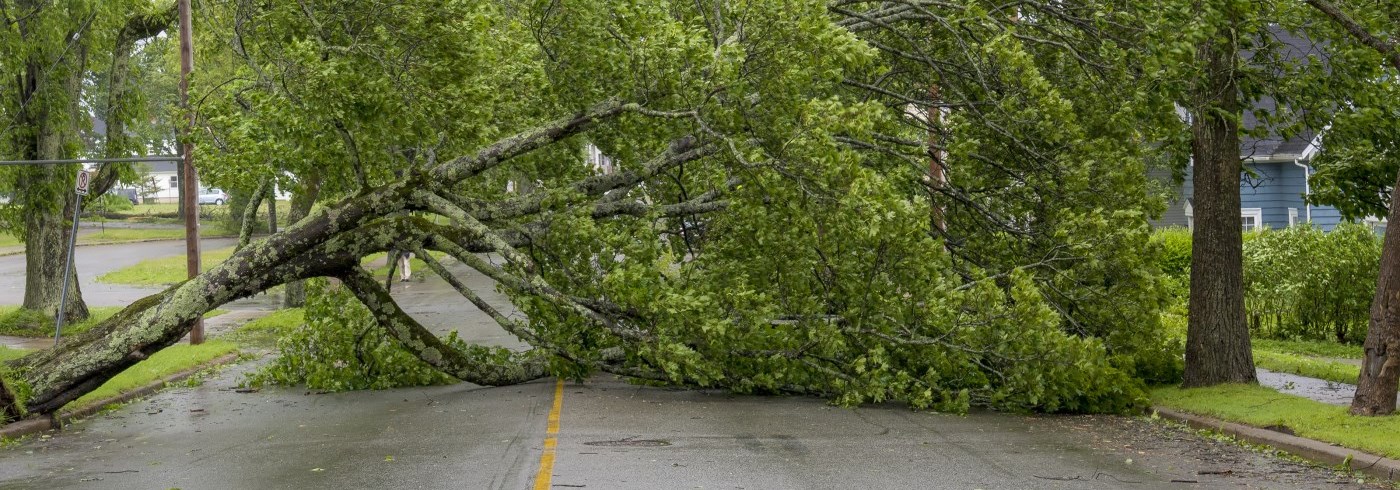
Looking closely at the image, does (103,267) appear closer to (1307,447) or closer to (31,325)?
(31,325)

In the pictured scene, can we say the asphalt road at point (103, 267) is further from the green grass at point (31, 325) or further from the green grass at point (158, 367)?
the green grass at point (158, 367)

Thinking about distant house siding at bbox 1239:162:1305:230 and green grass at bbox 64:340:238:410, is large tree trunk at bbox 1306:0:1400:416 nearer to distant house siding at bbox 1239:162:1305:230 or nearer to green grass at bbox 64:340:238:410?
green grass at bbox 64:340:238:410

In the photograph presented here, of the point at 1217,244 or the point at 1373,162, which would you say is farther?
the point at 1217,244

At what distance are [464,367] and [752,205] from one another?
4018 mm

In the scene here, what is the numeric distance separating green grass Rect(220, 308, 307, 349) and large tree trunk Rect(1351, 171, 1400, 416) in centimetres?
1663

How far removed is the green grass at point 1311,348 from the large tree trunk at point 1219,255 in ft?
17.3

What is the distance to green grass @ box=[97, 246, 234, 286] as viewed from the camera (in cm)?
3634

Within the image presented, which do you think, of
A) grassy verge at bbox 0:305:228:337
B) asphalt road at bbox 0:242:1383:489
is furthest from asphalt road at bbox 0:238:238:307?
asphalt road at bbox 0:242:1383:489

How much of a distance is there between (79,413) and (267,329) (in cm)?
1119

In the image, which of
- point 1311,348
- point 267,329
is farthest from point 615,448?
point 267,329

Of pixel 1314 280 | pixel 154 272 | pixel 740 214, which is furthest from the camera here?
pixel 154 272

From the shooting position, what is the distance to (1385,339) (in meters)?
10.8

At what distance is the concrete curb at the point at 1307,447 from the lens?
30.3 ft

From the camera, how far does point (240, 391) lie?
646 inches
